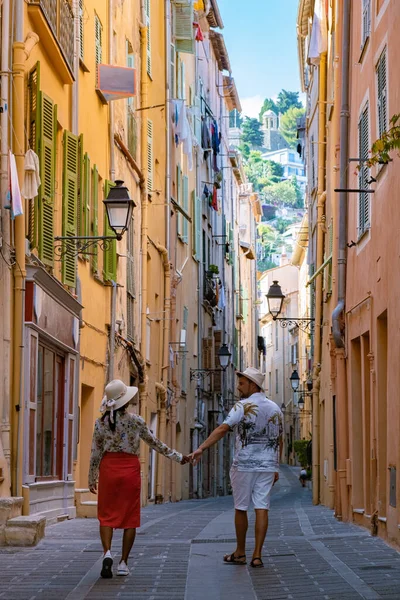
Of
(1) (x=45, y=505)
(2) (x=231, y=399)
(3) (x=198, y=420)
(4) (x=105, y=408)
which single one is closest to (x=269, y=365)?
(2) (x=231, y=399)

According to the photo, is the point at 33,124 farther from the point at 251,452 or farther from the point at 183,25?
the point at 183,25

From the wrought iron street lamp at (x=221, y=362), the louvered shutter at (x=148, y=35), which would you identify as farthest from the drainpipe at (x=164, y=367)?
the wrought iron street lamp at (x=221, y=362)

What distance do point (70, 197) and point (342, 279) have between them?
Answer: 4.11 metres

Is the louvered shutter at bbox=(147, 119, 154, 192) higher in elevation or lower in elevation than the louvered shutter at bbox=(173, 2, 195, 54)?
lower

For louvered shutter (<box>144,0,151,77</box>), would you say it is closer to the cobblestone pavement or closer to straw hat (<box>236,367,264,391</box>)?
the cobblestone pavement

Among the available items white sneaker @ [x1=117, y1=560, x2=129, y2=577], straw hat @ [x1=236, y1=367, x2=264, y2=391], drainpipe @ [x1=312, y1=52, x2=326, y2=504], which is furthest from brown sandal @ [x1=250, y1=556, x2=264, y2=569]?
drainpipe @ [x1=312, y1=52, x2=326, y2=504]

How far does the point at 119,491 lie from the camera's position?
9648 millimetres

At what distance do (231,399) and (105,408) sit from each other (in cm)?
4296

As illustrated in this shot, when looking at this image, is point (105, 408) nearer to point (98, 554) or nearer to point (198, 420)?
point (98, 554)

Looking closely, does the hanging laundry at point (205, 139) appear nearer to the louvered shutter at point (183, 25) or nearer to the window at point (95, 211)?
A: the louvered shutter at point (183, 25)

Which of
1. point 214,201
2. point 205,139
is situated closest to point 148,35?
point 205,139

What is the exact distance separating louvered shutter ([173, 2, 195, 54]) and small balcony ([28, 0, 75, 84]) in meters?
14.6

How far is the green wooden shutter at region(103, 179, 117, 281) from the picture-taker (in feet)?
68.2

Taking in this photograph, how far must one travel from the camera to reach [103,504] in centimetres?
963
